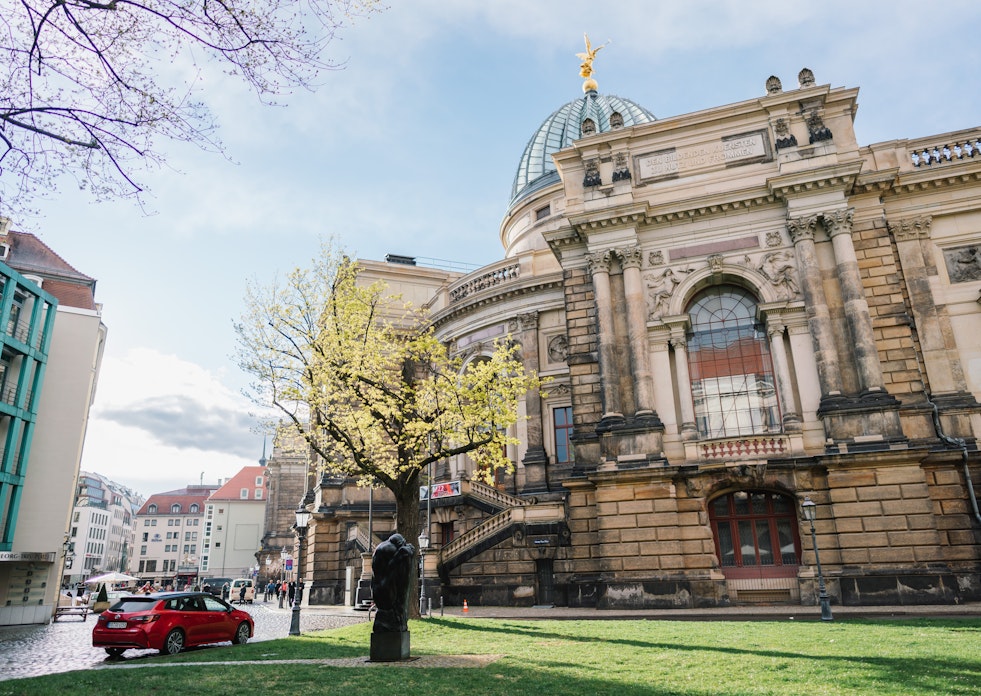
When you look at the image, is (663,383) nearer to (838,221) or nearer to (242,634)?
(838,221)

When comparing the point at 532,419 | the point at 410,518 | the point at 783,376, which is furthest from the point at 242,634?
the point at 783,376

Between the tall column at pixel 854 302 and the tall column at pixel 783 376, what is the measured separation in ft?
7.49

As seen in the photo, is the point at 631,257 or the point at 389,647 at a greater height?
the point at 631,257

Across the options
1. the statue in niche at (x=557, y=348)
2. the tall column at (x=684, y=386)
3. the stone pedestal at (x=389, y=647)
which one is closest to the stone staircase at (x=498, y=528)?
the tall column at (x=684, y=386)

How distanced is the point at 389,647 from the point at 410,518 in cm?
754

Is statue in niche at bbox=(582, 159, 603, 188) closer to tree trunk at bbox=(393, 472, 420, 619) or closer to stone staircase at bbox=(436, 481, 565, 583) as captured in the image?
stone staircase at bbox=(436, 481, 565, 583)

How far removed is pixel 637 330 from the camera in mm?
26000

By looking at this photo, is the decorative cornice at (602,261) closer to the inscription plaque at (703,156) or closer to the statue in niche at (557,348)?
the inscription plaque at (703,156)

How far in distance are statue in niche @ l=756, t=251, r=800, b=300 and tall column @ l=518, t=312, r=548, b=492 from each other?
11.1m

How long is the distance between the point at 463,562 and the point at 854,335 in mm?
17390

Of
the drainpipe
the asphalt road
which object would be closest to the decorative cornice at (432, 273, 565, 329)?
the drainpipe

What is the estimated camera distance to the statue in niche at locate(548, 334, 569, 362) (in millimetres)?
35000

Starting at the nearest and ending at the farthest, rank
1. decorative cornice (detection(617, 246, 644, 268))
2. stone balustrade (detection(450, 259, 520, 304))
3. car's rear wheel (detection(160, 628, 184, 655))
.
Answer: car's rear wheel (detection(160, 628, 184, 655)), decorative cornice (detection(617, 246, 644, 268)), stone balustrade (detection(450, 259, 520, 304))

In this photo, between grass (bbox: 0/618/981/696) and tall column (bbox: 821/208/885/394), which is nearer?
grass (bbox: 0/618/981/696)
